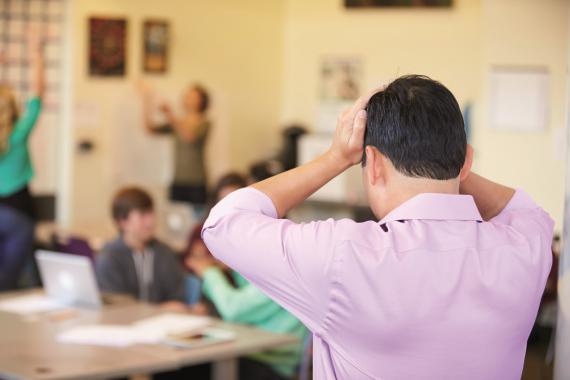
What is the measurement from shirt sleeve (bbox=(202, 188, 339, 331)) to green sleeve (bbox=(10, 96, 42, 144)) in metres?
5.32

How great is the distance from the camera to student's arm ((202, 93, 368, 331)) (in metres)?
1.47

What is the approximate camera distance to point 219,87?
10.0m

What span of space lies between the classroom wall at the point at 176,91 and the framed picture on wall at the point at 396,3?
0.92 meters

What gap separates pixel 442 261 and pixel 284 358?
9.88 ft

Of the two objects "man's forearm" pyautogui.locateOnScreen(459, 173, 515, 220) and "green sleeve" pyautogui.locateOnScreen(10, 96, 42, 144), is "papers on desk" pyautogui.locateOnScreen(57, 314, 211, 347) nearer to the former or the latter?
"man's forearm" pyautogui.locateOnScreen(459, 173, 515, 220)

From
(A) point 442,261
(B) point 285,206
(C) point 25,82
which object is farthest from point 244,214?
(C) point 25,82

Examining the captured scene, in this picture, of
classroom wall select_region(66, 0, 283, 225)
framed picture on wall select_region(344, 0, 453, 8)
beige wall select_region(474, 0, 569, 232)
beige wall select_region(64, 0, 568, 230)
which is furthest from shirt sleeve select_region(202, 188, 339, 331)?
framed picture on wall select_region(344, 0, 453, 8)

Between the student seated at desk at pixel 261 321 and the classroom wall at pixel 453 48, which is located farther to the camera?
the classroom wall at pixel 453 48

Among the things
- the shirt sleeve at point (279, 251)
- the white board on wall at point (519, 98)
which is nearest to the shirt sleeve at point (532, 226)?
the shirt sleeve at point (279, 251)

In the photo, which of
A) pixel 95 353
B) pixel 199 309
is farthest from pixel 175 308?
pixel 95 353

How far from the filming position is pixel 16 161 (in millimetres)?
6906

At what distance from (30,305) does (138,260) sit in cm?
66

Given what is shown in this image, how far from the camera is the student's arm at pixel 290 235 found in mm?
1470

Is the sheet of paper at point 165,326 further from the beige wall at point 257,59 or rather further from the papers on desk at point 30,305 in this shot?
the beige wall at point 257,59
